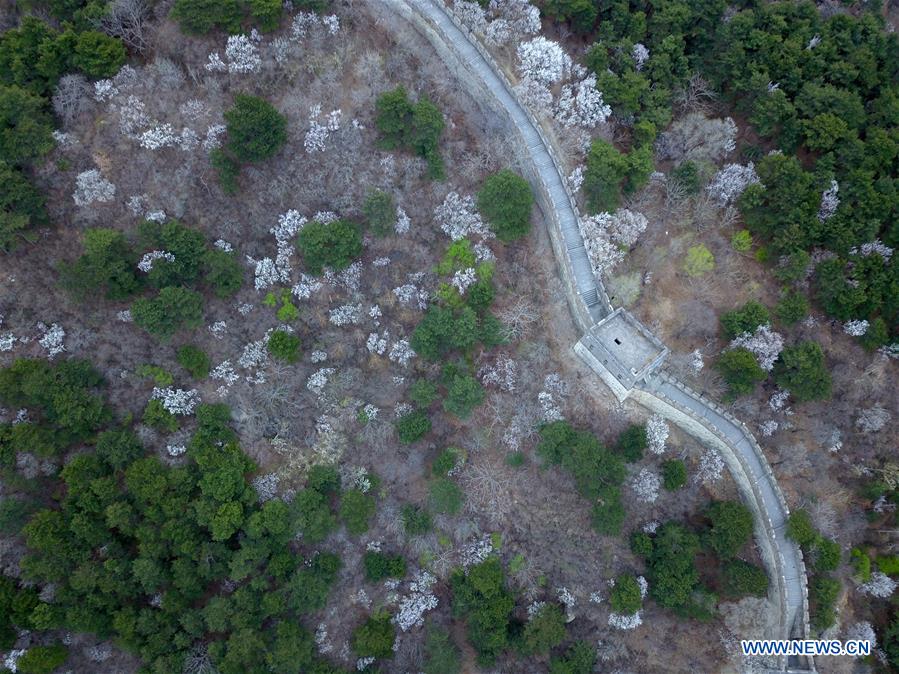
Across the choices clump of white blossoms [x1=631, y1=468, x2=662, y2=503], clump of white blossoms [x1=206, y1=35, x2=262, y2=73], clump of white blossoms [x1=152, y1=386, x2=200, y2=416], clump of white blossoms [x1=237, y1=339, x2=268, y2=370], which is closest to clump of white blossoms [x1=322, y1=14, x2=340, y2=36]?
clump of white blossoms [x1=206, y1=35, x2=262, y2=73]

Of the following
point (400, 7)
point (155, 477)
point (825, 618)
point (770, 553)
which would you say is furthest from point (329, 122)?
point (825, 618)

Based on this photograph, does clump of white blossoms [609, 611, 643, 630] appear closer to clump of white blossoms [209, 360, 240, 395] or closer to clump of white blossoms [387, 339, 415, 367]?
clump of white blossoms [387, 339, 415, 367]

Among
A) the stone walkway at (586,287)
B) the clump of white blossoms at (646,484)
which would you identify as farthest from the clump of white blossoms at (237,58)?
the clump of white blossoms at (646,484)

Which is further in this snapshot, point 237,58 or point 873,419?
point 873,419

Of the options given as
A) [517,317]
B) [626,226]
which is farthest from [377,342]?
[626,226]

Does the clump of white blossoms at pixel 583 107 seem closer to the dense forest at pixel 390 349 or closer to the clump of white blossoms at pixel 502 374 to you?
the dense forest at pixel 390 349

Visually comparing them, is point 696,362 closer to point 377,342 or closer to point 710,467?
point 710,467
